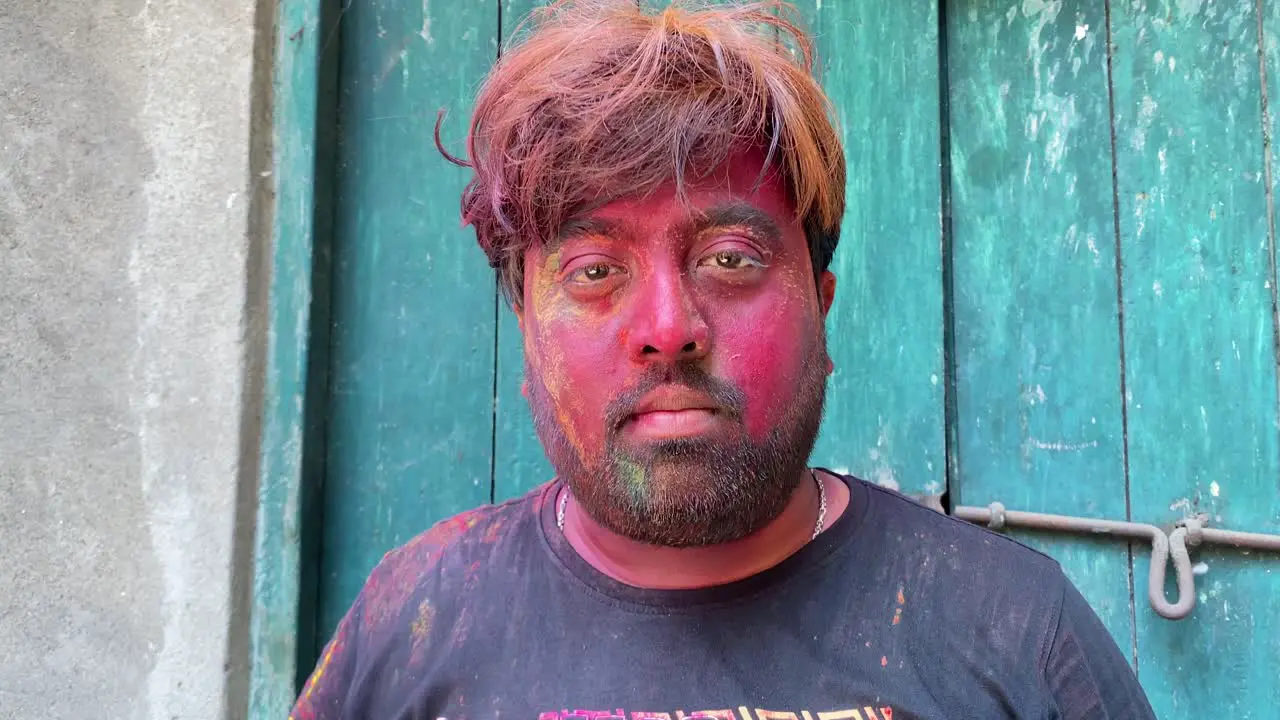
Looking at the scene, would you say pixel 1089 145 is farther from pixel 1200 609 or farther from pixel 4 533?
pixel 4 533

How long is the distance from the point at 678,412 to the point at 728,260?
173 mm

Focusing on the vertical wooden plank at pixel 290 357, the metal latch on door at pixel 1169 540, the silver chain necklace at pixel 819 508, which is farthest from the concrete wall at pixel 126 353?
the metal latch on door at pixel 1169 540

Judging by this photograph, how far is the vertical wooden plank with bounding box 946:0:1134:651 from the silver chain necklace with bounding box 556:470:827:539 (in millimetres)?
491

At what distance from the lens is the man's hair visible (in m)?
0.81

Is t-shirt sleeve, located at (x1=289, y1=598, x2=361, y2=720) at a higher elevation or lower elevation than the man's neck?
lower

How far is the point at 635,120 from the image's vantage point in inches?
31.9

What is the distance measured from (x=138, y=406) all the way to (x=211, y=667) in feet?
1.60

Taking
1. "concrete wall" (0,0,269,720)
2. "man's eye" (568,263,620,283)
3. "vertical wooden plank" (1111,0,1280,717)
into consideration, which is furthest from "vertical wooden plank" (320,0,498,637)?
"vertical wooden plank" (1111,0,1280,717)

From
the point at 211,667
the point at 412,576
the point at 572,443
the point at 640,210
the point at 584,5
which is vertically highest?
the point at 584,5

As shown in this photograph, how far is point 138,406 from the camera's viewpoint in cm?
139

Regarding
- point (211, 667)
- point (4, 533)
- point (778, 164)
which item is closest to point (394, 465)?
point (211, 667)

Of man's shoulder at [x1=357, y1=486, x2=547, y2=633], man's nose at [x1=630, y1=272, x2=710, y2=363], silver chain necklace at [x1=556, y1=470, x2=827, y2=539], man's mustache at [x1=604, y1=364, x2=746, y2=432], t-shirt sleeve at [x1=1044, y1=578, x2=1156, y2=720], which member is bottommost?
t-shirt sleeve at [x1=1044, y1=578, x2=1156, y2=720]

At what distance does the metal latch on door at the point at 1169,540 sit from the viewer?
43.7 inches

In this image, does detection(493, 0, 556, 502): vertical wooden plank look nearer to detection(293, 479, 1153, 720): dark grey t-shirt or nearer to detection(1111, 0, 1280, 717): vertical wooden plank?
detection(293, 479, 1153, 720): dark grey t-shirt
